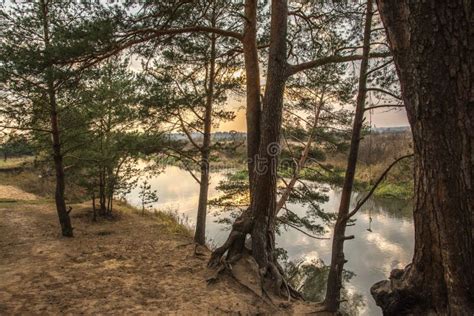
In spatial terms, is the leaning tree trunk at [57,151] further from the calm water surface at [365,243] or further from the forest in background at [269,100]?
the calm water surface at [365,243]

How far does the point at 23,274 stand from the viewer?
5129 mm

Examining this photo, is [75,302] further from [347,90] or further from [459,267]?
[347,90]

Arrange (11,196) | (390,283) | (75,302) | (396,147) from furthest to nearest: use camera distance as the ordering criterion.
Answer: (396,147) < (11,196) < (75,302) < (390,283)

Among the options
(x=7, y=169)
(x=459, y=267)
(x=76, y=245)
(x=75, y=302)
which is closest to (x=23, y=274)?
(x=75, y=302)

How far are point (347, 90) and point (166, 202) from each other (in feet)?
42.0

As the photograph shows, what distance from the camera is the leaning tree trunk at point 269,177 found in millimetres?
5094

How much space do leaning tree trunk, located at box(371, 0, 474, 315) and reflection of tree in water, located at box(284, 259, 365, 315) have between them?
24.0 ft

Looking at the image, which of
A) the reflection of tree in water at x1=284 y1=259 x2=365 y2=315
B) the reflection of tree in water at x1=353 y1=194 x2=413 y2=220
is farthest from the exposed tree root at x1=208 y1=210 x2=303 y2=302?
the reflection of tree in water at x1=353 y1=194 x2=413 y2=220

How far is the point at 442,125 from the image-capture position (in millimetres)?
1623

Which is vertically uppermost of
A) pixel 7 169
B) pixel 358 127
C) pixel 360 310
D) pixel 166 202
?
pixel 358 127

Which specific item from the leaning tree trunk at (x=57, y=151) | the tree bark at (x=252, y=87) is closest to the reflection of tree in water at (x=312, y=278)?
the tree bark at (x=252, y=87)

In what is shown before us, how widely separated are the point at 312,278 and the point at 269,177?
19.0ft

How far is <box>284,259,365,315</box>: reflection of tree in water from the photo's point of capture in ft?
28.2

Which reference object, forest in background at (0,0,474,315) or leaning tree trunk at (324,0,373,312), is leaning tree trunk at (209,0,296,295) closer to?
forest in background at (0,0,474,315)
